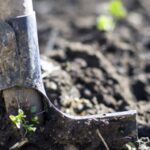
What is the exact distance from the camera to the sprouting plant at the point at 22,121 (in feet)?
7.68

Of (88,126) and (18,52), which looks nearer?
(18,52)

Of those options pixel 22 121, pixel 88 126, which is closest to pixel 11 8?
pixel 22 121

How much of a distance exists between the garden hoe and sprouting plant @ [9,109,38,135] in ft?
0.12

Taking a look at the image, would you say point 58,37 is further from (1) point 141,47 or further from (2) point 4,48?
(2) point 4,48

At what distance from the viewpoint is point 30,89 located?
242cm

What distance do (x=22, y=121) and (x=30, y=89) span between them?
0.47 feet

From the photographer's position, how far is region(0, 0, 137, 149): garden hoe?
90.7 inches

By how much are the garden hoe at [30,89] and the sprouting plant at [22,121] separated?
0.04 meters

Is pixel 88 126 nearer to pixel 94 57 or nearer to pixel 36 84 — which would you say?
pixel 36 84

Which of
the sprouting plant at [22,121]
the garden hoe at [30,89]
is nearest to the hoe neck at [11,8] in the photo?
the garden hoe at [30,89]

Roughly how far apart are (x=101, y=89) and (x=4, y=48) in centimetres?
91

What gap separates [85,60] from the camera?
3.37 metres

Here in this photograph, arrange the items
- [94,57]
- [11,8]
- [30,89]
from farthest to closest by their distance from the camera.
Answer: [94,57]
[30,89]
[11,8]

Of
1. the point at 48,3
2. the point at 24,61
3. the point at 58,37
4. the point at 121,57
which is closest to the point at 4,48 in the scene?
the point at 24,61
